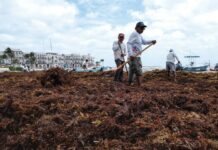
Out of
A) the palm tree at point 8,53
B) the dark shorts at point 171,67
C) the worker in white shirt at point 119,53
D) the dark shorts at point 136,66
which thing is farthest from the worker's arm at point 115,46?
the palm tree at point 8,53

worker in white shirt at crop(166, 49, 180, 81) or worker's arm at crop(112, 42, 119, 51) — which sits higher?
worker's arm at crop(112, 42, 119, 51)

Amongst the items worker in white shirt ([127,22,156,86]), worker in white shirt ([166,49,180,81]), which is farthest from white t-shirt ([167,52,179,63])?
worker in white shirt ([127,22,156,86])

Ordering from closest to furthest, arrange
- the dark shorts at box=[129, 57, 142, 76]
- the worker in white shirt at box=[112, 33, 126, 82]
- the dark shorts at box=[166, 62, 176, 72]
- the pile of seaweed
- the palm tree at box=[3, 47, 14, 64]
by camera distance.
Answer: the pile of seaweed, the dark shorts at box=[129, 57, 142, 76], the worker in white shirt at box=[112, 33, 126, 82], the dark shorts at box=[166, 62, 176, 72], the palm tree at box=[3, 47, 14, 64]

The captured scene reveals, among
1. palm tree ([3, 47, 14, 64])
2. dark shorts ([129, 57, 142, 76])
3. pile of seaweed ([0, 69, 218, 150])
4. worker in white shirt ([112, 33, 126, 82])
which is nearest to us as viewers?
pile of seaweed ([0, 69, 218, 150])

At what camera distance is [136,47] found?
10.0 metres

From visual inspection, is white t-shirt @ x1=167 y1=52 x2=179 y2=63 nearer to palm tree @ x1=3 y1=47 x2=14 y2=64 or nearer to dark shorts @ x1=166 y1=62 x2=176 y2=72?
dark shorts @ x1=166 y1=62 x2=176 y2=72

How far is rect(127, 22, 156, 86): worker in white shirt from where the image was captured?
9844 millimetres

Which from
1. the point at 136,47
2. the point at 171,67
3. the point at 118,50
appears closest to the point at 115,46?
the point at 118,50

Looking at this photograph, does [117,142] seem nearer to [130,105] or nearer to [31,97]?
[130,105]

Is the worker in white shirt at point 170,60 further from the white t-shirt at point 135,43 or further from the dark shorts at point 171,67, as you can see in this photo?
the white t-shirt at point 135,43

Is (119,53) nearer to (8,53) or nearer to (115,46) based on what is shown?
(115,46)

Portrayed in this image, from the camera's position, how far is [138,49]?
395 inches

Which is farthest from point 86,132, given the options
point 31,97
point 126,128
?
point 31,97

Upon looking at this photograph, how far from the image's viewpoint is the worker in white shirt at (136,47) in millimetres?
9844
